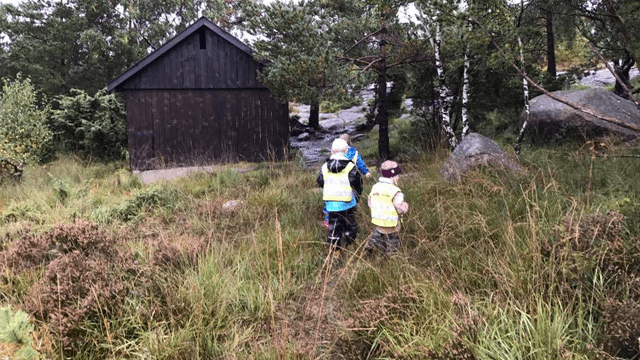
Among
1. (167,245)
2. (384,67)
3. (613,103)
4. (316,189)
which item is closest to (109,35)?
(384,67)

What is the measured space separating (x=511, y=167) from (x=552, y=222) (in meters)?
2.83

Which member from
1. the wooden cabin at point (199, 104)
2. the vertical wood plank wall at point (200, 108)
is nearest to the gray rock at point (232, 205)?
the wooden cabin at point (199, 104)

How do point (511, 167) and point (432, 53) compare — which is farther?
point (432, 53)

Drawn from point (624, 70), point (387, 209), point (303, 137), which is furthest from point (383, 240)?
point (303, 137)

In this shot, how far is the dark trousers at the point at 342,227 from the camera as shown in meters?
5.00

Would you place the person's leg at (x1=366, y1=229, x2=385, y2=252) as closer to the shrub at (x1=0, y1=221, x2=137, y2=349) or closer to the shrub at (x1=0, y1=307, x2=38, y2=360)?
the shrub at (x1=0, y1=221, x2=137, y2=349)

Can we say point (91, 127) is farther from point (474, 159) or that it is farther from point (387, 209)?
point (387, 209)

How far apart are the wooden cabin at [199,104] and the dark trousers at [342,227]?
9.35m

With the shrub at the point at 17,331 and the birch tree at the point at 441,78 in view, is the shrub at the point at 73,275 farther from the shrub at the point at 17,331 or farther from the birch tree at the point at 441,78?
the birch tree at the point at 441,78

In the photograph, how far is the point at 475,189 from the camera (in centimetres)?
538

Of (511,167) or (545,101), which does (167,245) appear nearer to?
(511,167)

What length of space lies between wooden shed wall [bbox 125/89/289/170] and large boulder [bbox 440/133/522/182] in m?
8.19

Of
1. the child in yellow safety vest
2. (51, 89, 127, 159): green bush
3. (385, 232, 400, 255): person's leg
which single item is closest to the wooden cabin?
(51, 89, 127, 159): green bush

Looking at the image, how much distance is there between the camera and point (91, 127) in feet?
57.2
